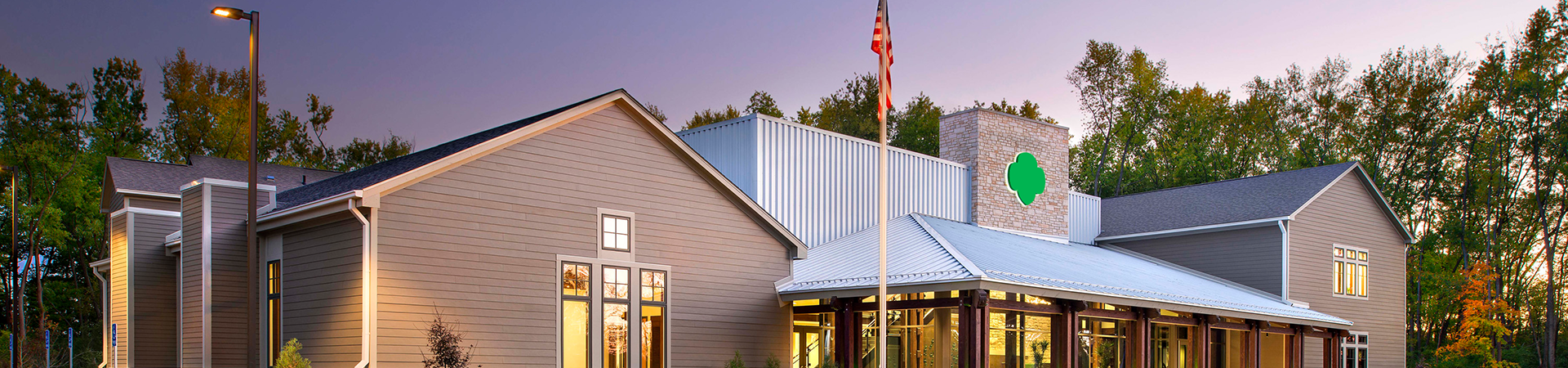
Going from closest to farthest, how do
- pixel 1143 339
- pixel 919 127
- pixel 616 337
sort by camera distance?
pixel 616 337 → pixel 1143 339 → pixel 919 127

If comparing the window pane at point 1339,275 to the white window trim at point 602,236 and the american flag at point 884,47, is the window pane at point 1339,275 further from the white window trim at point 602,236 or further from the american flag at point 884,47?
the white window trim at point 602,236

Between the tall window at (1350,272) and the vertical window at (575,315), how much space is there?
21193 millimetres

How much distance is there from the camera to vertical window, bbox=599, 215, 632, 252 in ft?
49.8

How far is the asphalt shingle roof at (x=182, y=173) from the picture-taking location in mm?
20375

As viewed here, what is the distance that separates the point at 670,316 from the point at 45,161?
27.2m

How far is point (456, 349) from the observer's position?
13.4m

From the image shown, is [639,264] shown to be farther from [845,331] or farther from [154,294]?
[154,294]

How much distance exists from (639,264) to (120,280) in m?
10.2

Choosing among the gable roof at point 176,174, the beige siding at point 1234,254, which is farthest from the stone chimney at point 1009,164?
the gable roof at point 176,174

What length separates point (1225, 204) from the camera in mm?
28734

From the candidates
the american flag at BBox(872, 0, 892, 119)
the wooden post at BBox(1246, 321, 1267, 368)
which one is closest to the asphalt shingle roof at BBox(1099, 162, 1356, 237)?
the wooden post at BBox(1246, 321, 1267, 368)

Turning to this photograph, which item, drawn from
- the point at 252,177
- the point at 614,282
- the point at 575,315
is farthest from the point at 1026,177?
the point at 252,177

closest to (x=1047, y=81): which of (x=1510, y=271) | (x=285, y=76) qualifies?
(x=1510, y=271)

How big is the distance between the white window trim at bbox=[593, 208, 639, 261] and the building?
3cm
